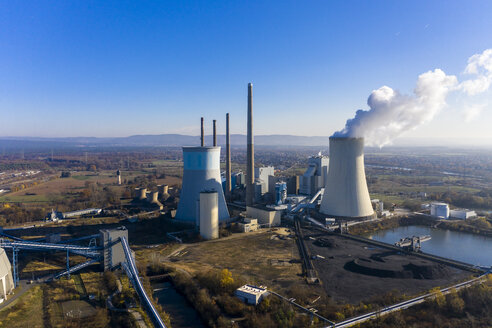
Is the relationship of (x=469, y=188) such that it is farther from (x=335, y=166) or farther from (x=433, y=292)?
(x=433, y=292)

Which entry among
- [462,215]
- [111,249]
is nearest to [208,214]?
[111,249]

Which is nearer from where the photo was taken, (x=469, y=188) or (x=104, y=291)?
(x=104, y=291)

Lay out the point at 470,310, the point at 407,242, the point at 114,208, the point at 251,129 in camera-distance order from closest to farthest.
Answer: the point at 470,310 → the point at 407,242 → the point at 251,129 → the point at 114,208

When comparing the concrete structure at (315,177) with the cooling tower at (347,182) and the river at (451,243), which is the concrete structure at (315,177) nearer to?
the cooling tower at (347,182)

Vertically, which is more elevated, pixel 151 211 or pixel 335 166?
pixel 335 166

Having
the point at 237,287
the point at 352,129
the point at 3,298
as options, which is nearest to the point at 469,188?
the point at 352,129

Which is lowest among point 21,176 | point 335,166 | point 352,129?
point 21,176

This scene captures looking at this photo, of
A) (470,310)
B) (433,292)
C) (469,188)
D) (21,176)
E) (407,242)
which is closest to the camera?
(470,310)

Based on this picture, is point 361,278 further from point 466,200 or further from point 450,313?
point 466,200
